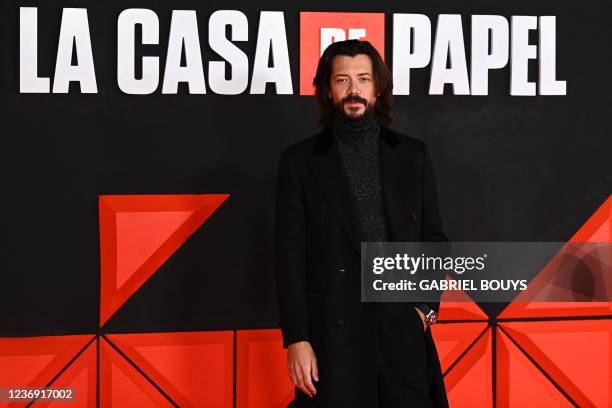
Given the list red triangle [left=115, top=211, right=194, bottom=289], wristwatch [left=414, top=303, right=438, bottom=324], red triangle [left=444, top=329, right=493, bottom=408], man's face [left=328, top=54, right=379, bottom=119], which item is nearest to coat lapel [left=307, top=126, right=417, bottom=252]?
man's face [left=328, top=54, right=379, bottom=119]

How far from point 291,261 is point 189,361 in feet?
3.89

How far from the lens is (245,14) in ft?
10.1

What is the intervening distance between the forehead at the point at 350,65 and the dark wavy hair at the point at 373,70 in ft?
0.04

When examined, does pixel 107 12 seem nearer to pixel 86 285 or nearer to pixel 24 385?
pixel 86 285

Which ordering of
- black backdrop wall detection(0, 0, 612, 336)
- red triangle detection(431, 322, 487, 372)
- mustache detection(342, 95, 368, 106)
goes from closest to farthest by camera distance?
1. mustache detection(342, 95, 368, 106)
2. black backdrop wall detection(0, 0, 612, 336)
3. red triangle detection(431, 322, 487, 372)

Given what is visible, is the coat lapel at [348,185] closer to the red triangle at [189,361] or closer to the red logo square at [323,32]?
the red logo square at [323,32]

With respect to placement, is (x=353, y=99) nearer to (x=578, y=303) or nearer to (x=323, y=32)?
(x=323, y=32)

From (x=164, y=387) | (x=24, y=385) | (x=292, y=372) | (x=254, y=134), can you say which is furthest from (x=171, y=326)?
(x=292, y=372)

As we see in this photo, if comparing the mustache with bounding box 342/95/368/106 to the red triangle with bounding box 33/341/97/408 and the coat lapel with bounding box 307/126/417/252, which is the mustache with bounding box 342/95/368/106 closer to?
the coat lapel with bounding box 307/126/417/252

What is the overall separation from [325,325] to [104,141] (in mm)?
1377

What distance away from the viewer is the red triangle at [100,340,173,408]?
305 cm

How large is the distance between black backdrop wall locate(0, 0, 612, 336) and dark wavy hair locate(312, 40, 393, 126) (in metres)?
0.82

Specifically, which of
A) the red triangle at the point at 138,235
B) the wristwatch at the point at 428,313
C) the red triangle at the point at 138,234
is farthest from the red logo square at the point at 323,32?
the wristwatch at the point at 428,313

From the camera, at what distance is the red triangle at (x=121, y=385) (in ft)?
10.0
